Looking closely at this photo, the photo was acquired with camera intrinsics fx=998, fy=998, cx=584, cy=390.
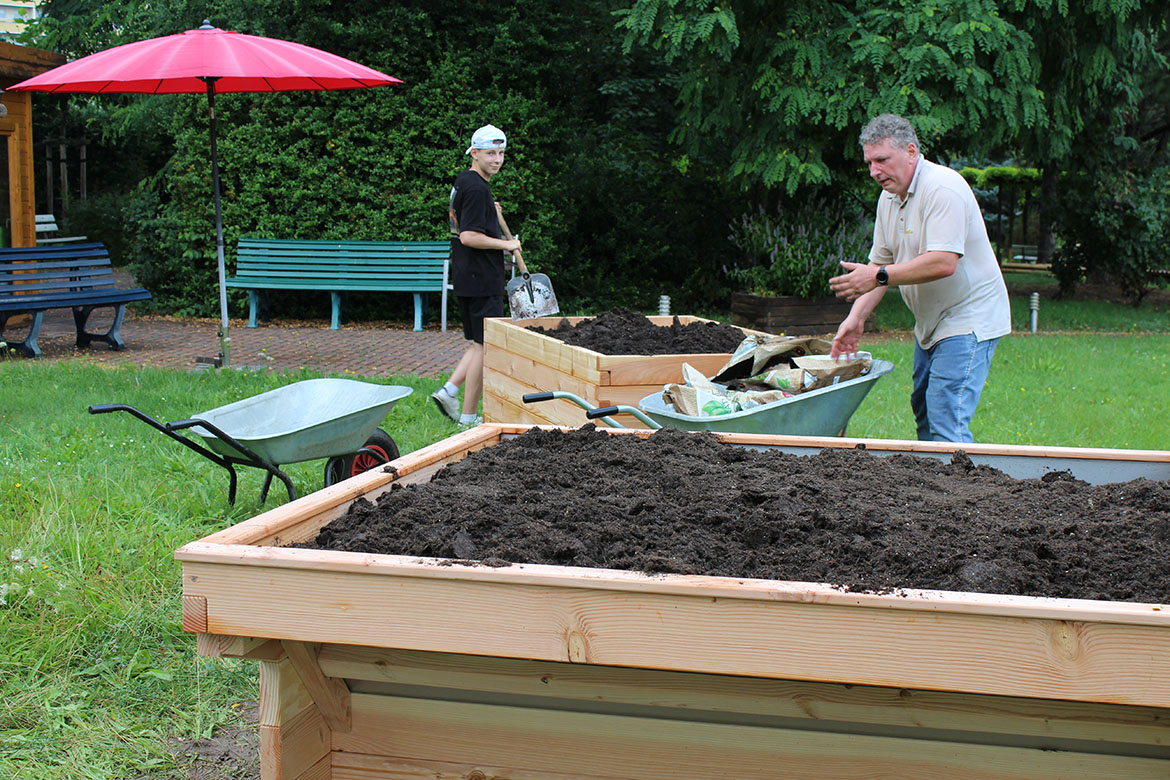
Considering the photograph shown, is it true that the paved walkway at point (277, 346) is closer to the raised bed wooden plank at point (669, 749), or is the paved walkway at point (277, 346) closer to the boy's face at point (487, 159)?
the boy's face at point (487, 159)

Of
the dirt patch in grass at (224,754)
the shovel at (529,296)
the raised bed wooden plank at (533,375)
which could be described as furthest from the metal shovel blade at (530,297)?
the dirt patch in grass at (224,754)

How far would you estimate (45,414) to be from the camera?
636cm

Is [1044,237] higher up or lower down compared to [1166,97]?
lower down

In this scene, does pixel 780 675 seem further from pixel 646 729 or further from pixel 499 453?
pixel 499 453

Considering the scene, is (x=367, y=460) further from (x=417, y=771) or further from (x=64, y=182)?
(x=64, y=182)

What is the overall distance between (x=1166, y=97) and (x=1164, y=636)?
16.1 metres

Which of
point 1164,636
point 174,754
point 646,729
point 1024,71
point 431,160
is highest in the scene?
point 1024,71

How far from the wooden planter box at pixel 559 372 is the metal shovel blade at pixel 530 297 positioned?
20.8 inches

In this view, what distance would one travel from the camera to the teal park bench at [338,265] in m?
11.8

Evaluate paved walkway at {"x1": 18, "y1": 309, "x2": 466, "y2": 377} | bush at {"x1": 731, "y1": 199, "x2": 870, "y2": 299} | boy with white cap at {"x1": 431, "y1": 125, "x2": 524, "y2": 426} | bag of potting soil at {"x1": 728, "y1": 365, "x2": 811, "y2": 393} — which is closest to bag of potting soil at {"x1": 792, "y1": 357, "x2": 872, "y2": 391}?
bag of potting soil at {"x1": 728, "y1": 365, "x2": 811, "y2": 393}

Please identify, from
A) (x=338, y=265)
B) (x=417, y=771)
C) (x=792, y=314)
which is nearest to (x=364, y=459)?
(x=417, y=771)

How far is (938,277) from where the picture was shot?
3965mm

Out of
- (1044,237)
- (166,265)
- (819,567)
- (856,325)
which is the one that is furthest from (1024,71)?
(1044,237)

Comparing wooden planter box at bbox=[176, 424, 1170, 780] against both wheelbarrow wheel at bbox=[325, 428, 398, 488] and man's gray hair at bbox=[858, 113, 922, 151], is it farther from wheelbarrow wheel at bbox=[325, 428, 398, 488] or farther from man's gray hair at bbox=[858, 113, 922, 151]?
man's gray hair at bbox=[858, 113, 922, 151]
